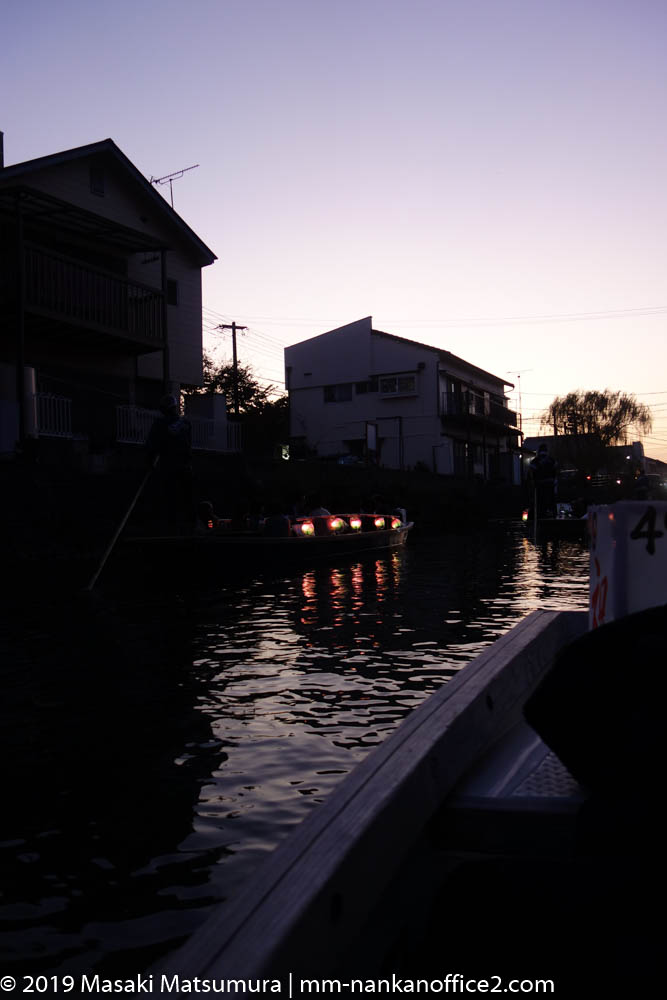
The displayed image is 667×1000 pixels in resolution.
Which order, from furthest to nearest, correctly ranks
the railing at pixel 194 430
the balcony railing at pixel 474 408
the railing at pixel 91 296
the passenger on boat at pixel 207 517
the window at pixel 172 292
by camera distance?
the balcony railing at pixel 474 408 → the window at pixel 172 292 → the railing at pixel 194 430 → the railing at pixel 91 296 → the passenger on boat at pixel 207 517

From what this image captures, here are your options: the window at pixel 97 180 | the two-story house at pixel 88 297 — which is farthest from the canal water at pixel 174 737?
the window at pixel 97 180

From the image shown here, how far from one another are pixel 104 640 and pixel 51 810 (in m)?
4.37

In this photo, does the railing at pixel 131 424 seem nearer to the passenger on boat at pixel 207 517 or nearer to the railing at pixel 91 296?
the railing at pixel 91 296

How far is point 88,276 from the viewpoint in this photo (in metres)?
21.8

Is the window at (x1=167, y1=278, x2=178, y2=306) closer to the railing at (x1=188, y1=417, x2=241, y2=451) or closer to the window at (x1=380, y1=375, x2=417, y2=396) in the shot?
the railing at (x1=188, y1=417, x2=241, y2=451)

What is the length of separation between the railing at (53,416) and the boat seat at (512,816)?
59.3ft

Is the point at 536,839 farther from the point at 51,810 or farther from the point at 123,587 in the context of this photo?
the point at 123,587

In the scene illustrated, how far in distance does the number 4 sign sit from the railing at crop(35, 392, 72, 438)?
696 inches

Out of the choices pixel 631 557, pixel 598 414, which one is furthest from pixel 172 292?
pixel 598 414

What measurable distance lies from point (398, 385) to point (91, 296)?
29543mm

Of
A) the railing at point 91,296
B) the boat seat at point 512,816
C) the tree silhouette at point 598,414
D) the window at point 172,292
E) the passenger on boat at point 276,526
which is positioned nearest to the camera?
the boat seat at point 512,816

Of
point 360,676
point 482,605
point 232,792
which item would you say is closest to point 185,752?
point 232,792

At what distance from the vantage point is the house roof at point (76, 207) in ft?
63.3

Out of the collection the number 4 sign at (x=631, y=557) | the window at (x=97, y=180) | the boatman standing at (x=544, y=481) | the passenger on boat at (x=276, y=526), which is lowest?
the passenger on boat at (x=276, y=526)
